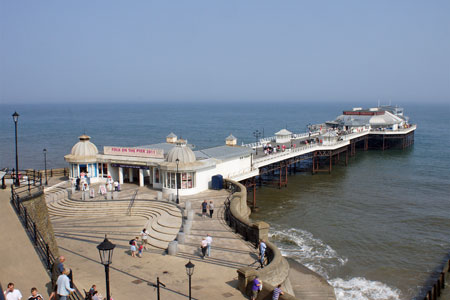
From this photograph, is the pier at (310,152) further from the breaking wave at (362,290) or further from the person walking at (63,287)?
the person walking at (63,287)

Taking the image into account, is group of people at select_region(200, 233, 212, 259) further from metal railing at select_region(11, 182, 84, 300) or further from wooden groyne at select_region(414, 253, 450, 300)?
wooden groyne at select_region(414, 253, 450, 300)

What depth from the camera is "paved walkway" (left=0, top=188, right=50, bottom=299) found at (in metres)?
12.7

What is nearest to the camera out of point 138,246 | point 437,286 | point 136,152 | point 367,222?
point 138,246

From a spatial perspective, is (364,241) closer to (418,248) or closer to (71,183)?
(418,248)

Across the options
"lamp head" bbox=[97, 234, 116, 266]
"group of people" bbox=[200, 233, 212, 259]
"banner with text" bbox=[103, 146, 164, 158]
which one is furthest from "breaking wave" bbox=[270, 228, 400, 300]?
"lamp head" bbox=[97, 234, 116, 266]

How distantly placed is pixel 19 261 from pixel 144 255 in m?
7.38

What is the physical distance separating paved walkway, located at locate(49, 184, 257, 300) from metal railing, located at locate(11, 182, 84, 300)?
1915 mm

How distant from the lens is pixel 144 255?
2036 centimetres

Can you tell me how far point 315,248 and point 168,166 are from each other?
11.2 metres

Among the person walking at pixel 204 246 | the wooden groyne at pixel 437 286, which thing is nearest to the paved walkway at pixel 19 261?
the person walking at pixel 204 246

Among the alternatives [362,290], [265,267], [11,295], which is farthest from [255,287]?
[362,290]

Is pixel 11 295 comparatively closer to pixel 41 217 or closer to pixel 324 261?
pixel 41 217

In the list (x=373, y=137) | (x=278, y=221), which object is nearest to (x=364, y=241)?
(x=278, y=221)

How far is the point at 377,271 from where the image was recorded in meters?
24.6
